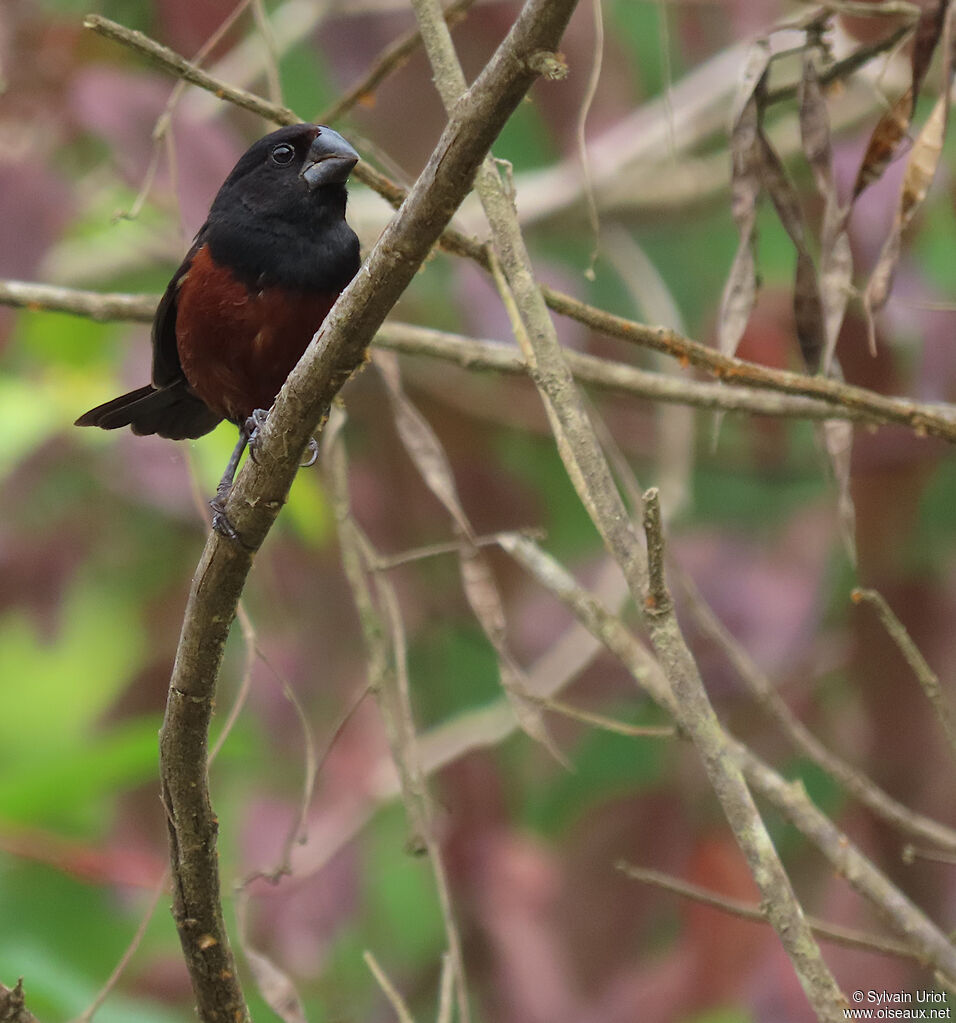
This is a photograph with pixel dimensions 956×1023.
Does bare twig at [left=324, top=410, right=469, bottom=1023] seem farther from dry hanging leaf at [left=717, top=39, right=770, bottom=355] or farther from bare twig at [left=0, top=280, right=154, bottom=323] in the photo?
dry hanging leaf at [left=717, top=39, right=770, bottom=355]

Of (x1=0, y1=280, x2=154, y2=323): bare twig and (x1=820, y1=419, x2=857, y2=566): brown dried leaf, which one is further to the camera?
(x1=0, y1=280, x2=154, y2=323): bare twig

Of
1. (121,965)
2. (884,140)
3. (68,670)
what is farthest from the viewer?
(68,670)

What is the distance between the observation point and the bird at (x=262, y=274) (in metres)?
2.71

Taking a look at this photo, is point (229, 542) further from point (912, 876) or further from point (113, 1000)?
point (912, 876)

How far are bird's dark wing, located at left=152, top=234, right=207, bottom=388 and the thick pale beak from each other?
27 cm

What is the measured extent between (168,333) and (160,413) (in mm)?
286

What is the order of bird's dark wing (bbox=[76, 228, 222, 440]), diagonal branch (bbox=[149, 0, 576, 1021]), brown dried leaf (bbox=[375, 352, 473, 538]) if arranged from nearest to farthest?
diagonal branch (bbox=[149, 0, 576, 1021]) < brown dried leaf (bbox=[375, 352, 473, 538]) < bird's dark wing (bbox=[76, 228, 222, 440])

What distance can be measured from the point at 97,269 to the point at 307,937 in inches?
89.0

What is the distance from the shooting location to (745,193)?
2400mm

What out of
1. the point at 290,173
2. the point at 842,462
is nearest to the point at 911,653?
the point at 842,462

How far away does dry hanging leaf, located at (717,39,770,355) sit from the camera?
92.5 inches

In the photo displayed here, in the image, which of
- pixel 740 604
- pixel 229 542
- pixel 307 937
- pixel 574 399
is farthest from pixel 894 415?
pixel 307 937

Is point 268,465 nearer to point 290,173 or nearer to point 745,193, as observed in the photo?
point 745,193

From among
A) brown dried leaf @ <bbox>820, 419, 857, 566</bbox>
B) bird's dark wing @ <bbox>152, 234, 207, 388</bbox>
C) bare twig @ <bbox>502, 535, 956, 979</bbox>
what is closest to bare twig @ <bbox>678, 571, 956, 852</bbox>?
bare twig @ <bbox>502, 535, 956, 979</bbox>
